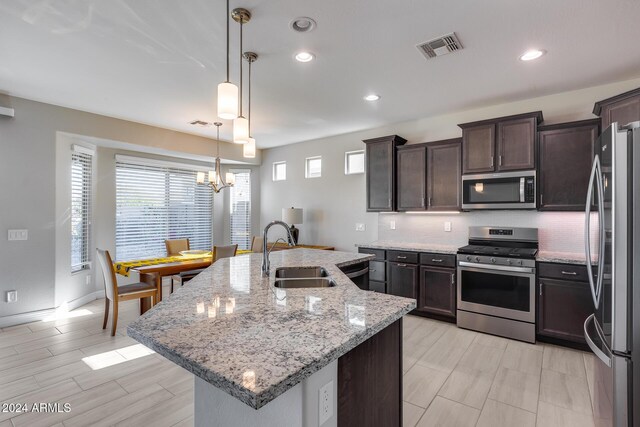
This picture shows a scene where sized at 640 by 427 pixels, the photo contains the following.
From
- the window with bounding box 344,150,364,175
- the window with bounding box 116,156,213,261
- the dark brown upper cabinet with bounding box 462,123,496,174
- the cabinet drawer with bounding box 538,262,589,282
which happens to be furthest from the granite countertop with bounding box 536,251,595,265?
the window with bounding box 116,156,213,261

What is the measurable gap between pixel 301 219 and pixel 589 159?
3881mm

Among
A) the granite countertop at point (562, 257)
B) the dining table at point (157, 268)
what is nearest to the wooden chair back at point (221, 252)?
the dining table at point (157, 268)

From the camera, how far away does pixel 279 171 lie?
6.41m

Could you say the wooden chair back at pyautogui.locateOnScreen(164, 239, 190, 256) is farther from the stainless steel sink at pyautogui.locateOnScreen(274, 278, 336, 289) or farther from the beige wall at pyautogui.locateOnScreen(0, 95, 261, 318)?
the stainless steel sink at pyautogui.locateOnScreen(274, 278, 336, 289)

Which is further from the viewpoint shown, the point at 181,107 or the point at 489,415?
the point at 181,107

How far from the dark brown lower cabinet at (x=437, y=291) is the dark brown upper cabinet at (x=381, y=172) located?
3.45 feet

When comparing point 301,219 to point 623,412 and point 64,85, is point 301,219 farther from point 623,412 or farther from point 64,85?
point 623,412

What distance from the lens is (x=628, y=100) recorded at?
2693 mm

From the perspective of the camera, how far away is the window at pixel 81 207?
4.43 meters

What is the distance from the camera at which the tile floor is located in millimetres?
2059

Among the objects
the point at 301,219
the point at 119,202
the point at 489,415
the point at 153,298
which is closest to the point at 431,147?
the point at 301,219

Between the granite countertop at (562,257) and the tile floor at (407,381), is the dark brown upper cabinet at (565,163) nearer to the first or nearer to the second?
the granite countertop at (562,257)

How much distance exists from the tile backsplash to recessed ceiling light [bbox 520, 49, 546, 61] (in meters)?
1.75

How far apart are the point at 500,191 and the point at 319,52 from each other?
2525 millimetres
